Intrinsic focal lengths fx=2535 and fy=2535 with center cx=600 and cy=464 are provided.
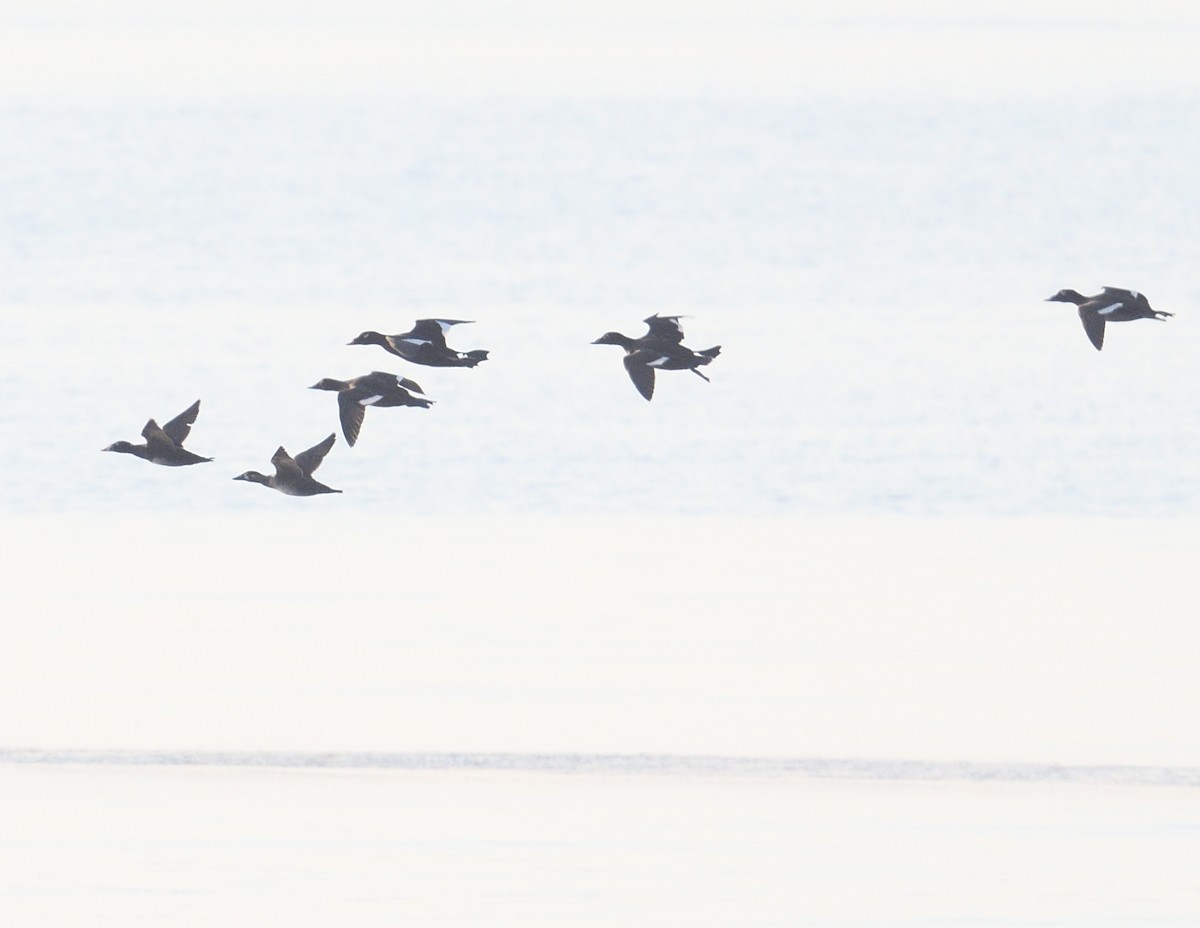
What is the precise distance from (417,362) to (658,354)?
115cm

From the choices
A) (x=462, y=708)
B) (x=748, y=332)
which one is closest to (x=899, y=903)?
(x=462, y=708)

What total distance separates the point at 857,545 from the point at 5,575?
8329 millimetres

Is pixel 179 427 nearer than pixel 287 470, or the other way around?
pixel 179 427

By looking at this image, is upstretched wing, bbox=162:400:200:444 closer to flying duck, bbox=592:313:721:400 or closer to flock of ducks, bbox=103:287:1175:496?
flock of ducks, bbox=103:287:1175:496

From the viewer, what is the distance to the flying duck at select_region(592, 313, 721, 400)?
11898 mm

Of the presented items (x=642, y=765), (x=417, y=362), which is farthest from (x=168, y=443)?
(x=642, y=765)

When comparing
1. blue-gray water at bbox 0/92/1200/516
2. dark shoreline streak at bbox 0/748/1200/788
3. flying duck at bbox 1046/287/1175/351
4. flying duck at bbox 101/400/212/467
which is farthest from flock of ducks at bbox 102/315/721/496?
blue-gray water at bbox 0/92/1200/516

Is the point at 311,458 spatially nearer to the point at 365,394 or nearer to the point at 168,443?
the point at 365,394

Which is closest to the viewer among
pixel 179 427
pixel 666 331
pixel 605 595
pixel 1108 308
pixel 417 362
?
pixel 1108 308

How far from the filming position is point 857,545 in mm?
25312

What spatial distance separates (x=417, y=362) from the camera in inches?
461

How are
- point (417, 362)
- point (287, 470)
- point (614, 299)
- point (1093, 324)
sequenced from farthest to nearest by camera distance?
1. point (614, 299)
2. point (287, 470)
3. point (417, 362)
4. point (1093, 324)

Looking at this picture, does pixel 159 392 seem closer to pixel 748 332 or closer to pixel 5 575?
pixel 748 332

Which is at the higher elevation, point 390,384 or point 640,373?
point 640,373
